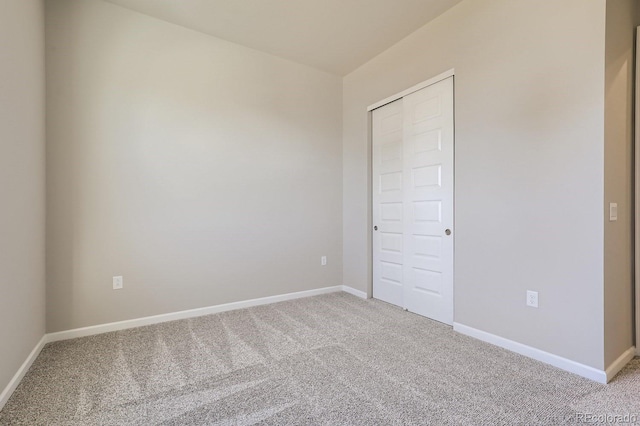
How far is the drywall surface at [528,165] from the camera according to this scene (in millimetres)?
1908

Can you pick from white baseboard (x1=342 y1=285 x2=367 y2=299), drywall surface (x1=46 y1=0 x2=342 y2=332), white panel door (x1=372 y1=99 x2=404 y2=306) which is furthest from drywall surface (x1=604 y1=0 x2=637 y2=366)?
drywall surface (x1=46 y1=0 x2=342 y2=332)

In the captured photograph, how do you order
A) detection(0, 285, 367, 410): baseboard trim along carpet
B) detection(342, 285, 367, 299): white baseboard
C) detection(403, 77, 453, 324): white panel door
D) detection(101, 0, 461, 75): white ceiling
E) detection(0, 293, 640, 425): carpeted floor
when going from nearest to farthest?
detection(0, 293, 640, 425): carpeted floor → detection(0, 285, 367, 410): baseboard trim along carpet → detection(101, 0, 461, 75): white ceiling → detection(403, 77, 453, 324): white panel door → detection(342, 285, 367, 299): white baseboard

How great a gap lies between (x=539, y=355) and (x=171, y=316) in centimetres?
320

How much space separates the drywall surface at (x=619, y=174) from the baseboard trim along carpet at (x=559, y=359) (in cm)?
6

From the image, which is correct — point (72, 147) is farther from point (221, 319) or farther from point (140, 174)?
point (221, 319)

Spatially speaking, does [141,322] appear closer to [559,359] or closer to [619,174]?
[559,359]

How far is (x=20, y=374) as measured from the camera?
1878mm

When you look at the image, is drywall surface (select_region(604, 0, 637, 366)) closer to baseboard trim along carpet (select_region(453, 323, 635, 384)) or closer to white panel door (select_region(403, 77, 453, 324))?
baseboard trim along carpet (select_region(453, 323, 635, 384))

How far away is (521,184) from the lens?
224 cm

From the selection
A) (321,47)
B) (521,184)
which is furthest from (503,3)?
(321,47)

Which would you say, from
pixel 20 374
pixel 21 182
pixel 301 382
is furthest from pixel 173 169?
pixel 301 382

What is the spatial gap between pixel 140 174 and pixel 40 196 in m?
0.74

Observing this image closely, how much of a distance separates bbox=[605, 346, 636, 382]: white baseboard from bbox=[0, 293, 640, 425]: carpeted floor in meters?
0.05

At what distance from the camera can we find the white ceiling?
2678 millimetres
